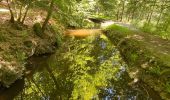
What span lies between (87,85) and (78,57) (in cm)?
661

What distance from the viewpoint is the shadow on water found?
13.0 metres

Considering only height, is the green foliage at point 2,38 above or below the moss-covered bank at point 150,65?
above

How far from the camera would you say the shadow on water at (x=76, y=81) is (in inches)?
511

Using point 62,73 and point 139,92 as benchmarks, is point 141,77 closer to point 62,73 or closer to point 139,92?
point 139,92

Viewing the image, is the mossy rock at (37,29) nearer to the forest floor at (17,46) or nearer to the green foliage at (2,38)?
the forest floor at (17,46)

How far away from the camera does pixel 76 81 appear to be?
595 inches

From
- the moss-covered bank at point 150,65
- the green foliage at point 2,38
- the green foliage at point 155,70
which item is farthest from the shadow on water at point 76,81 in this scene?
the green foliage at point 2,38


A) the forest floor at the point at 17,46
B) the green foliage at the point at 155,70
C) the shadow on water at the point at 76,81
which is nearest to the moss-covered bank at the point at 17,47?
the forest floor at the point at 17,46

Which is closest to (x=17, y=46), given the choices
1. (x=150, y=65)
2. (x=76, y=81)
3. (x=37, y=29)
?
(x=37, y=29)

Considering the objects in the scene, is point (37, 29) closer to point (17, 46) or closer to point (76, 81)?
point (17, 46)

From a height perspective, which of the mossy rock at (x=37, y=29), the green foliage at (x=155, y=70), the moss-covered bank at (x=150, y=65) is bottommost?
the moss-covered bank at (x=150, y=65)

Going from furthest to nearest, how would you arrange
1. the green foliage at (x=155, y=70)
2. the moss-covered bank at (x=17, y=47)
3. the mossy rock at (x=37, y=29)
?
the mossy rock at (x=37, y=29) < the green foliage at (x=155, y=70) < the moss-covered bank at (x=17, y=47)

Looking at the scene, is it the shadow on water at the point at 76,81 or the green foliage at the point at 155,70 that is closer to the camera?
the shadow on water at the point at 76,81

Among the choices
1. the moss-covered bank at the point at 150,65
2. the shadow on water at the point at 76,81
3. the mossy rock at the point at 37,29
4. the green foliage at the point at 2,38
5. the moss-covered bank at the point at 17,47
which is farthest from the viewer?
the mossy rock at the point at 37,29
